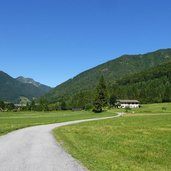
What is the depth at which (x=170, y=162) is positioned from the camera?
60.4ft

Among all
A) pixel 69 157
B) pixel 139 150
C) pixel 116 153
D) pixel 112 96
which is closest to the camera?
pixel 69 157

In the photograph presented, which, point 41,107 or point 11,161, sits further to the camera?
point 41,107

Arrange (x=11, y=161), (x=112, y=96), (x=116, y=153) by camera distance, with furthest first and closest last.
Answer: (x=112, y=96), (x=116, y=153), (x=11, y=161)

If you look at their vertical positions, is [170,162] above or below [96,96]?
below

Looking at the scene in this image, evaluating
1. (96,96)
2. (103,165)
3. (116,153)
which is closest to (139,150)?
(116,153)

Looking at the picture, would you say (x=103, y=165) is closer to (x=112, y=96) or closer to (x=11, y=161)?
(x=11, y=161)

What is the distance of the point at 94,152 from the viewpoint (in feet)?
72.4

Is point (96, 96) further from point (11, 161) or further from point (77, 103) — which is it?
point (11, 161)

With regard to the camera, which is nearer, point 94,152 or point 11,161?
point 11,161

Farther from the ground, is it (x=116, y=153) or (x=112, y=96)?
(x=112, y=96)

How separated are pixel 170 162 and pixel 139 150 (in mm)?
4895

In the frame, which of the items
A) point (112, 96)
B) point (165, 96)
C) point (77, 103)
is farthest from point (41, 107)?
point (165, 96)

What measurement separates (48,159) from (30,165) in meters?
2.20

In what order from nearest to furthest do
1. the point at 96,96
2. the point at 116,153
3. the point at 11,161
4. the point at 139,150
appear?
the point at 11,161 < the point at 116,153 < the point at 139,150 < the point at 96,96
